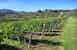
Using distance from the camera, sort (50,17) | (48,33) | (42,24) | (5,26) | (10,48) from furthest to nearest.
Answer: (50,17), (42,24), (48,33), (5,26), (10,48)

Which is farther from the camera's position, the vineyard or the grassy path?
the vineyard

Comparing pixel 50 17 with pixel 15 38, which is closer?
pixel 15 38

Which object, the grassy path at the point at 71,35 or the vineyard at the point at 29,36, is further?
the vineyard at the point at 29,36

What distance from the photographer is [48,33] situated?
14.9 m

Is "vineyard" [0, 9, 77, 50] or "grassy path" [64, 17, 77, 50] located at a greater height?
"grassy path" [64, 17, 77, 50]

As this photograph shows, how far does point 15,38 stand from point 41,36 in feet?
7.09

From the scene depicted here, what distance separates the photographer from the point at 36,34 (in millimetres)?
13539

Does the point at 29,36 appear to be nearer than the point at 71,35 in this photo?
No

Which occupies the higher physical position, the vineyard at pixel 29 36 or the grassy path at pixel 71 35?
the grassy path at pixel 71 35

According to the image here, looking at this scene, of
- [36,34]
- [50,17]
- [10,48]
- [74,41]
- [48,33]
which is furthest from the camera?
[50,17]

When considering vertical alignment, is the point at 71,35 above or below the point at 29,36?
above

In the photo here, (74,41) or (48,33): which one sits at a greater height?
(74,41)

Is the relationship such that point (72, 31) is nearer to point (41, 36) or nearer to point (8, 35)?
point (8, 35)

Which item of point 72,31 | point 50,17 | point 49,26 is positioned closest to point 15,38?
point 49,26
